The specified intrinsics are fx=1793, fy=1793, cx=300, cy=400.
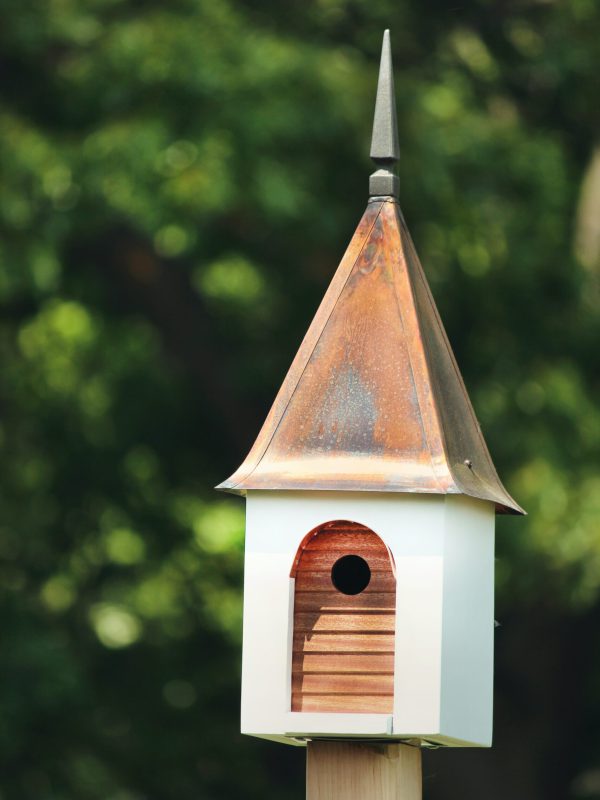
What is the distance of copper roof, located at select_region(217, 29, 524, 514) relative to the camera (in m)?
3.83

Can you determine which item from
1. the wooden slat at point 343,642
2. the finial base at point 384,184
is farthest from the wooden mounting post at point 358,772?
the finial base at point 384,184

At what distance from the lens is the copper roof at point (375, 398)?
3.83m

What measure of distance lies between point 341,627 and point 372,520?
0.84 ft

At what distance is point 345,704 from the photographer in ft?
12.8

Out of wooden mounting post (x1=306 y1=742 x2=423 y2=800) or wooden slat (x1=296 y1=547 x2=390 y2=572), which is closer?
wooden mounting post (x1=306 y1=742 x2=423 y2=800)

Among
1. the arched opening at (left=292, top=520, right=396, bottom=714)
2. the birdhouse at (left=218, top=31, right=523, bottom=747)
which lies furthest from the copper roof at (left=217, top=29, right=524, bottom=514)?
the arched opening at (left=292, top=520, right=396, bottom=714)

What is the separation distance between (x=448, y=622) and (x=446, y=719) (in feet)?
0.68

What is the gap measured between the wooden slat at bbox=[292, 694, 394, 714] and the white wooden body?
40 millimetres

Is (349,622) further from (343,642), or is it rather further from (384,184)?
(384,184)

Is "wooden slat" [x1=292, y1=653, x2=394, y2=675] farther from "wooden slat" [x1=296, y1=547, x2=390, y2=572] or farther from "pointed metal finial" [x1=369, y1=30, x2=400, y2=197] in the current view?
"pointed metal finial" [x1=369, y1=30, x2=400, y2=197]

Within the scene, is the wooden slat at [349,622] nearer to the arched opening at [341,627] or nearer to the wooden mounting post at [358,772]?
the arched opening at [341,627]

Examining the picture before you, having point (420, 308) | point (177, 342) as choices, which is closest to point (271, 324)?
point (177, 342)

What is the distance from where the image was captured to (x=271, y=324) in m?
9.47

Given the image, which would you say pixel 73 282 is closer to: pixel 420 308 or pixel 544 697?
pixel 544 697
